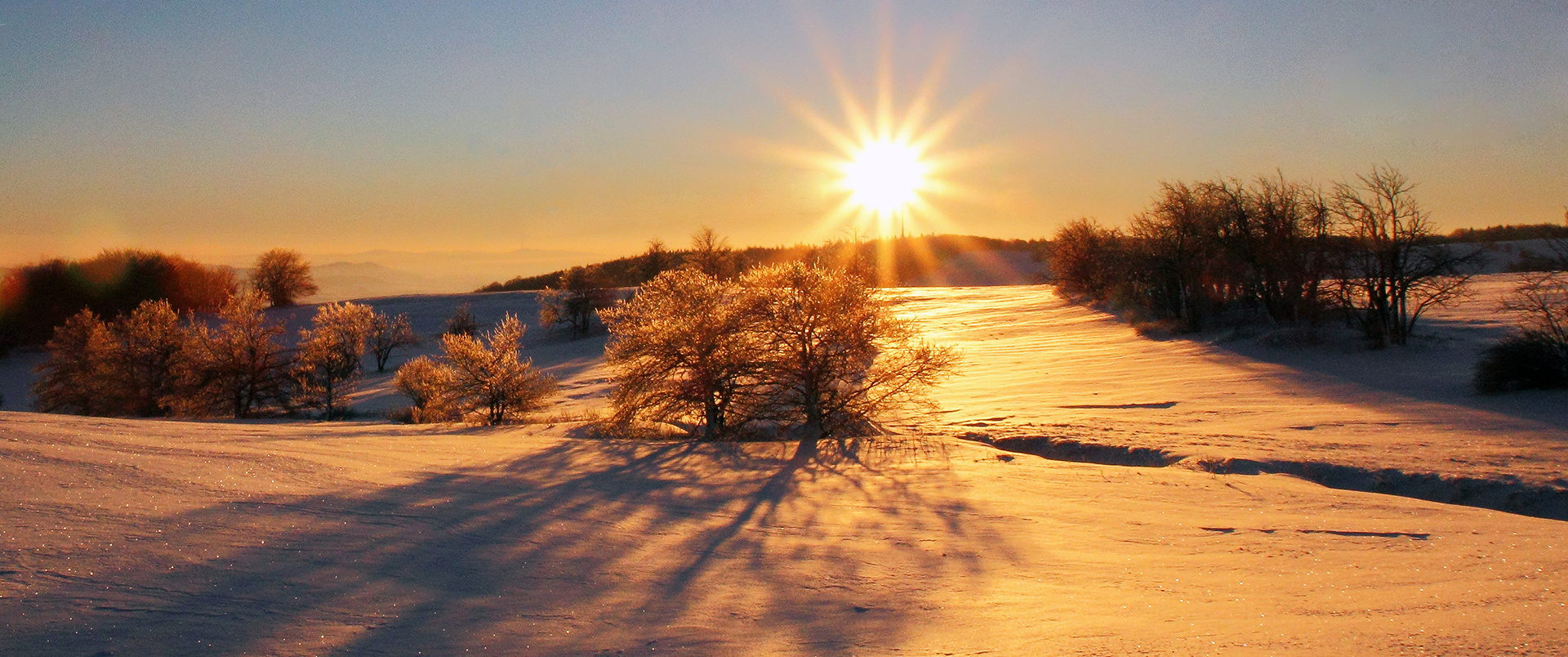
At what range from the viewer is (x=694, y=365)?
13.6 metres

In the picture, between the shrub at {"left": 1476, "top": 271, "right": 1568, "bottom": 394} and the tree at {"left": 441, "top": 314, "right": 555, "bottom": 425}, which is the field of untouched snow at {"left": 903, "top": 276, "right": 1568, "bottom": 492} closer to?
the shrub at {"left": 1476, "top": 271, "right": 1568, "bottom": 394}

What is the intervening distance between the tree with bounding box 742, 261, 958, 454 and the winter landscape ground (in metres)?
1.25

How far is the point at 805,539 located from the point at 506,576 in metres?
2.32

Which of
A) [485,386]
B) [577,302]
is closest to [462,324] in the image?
[577,302]

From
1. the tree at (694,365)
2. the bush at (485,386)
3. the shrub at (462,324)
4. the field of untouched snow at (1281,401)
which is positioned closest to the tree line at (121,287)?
the shrub at (462,324)

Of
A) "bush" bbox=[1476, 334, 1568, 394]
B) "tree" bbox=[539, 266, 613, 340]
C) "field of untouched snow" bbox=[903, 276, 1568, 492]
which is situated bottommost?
"field of untouched snow" bbox=[903, 276, 1568, 492]

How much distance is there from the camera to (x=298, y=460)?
8086mm

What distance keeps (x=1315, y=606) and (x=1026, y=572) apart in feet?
5.36

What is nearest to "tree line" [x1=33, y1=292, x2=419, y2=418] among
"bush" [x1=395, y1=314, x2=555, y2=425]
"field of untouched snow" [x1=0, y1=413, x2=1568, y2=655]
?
"bush" [x1=395, y1=314, x2=555, y2=425]

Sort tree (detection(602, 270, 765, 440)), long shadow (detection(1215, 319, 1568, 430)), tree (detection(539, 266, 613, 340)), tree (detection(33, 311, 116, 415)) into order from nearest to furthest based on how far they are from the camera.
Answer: long shadow (detection(1215, 319, 1568, 430)), tree (detection(602, 270, 765, 440)), tree (detection(33, 311, 116, 415)), tree (detection(539, 266, 613, 340))

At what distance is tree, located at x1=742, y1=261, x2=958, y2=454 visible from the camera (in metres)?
13.4

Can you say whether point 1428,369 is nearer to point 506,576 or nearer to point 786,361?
point 786,361

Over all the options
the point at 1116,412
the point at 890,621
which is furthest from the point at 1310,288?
the point at 890,621

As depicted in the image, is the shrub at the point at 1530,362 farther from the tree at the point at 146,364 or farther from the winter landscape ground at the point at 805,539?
the tree at the point at 146,364
